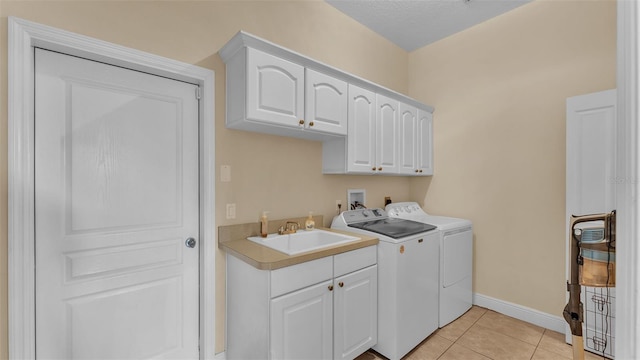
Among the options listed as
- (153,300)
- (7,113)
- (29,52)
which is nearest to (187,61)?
(29,52)

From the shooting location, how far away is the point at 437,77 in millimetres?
3215

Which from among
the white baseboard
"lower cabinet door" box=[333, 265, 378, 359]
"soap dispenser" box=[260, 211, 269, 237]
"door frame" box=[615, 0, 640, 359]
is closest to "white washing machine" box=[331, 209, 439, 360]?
"lower cabinet door" box=[333, 265, 378, 359]

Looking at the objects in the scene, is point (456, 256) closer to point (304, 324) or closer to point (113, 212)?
point (304, 324)

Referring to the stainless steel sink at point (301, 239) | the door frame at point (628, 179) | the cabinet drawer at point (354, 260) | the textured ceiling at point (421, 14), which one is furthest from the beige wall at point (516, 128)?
the door frame at point (628, 179)

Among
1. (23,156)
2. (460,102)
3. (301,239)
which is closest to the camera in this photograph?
(23,156)

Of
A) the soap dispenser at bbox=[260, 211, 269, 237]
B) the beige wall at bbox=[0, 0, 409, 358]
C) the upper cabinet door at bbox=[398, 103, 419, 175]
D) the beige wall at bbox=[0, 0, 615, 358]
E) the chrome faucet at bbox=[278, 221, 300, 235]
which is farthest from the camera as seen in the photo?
the upper cabinet door at bbox=[398, 103, 419, 175]

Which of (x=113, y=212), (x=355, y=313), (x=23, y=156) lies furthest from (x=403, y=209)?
(x=23, y=156)

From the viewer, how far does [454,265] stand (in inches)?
102

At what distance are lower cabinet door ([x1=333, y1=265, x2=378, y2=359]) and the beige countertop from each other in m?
0.20

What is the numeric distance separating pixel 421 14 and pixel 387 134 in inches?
48.7

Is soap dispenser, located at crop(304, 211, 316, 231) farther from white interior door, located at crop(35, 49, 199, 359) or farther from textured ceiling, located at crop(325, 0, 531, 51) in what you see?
textured ceiling, located at crop(325, 0, 531, 51)

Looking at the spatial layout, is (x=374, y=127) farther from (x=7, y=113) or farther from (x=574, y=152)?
(x=7, y=113)

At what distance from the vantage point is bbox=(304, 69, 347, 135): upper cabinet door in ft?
6.66

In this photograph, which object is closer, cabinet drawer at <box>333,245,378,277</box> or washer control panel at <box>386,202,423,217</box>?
cabinet drawer at <box>333,245,378,277</box>
